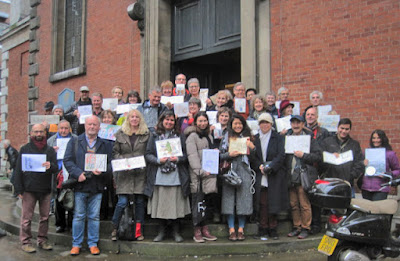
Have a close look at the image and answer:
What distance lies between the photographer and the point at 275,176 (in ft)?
17.5

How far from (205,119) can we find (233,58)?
17.9ft

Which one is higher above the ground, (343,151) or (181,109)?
(181,109)

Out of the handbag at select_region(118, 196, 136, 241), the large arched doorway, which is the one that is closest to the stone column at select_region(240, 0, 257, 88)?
the large arched doorway

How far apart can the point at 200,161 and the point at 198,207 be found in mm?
648

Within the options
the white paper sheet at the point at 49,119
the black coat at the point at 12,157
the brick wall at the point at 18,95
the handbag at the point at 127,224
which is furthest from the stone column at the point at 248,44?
the brick wall at the point at 18,95

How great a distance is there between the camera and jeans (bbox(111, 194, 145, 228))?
5195 millimetres

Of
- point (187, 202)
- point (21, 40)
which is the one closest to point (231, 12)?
point (187, 202)

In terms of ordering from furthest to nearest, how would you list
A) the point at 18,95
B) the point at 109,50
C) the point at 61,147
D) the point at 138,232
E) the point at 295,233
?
the point at 18,95 → the point at 109,50 → the point at 61,147 → the point at 295,233 → the point at 138,232

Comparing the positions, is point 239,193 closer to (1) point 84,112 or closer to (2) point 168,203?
(2) point 168,203

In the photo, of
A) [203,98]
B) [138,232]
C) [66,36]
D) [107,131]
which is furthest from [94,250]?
[66,36]

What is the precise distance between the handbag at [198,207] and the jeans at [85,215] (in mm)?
1358

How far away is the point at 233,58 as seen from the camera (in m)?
10.4

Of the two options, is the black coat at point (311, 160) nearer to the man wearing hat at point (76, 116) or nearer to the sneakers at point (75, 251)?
the sneakers at point (75, 251)

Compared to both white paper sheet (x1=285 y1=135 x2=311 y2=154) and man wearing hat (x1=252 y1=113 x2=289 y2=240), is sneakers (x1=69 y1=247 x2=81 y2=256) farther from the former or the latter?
white paper sheet (x1=285 y1=135 x2=311 y2=154)
